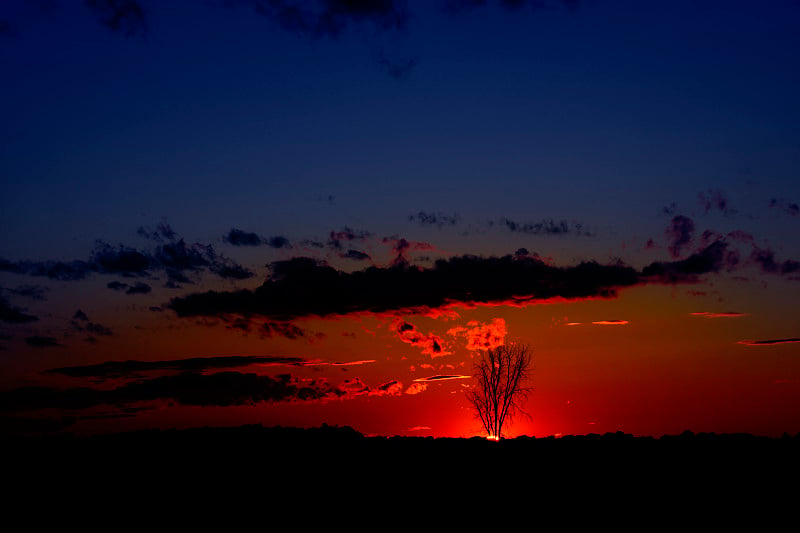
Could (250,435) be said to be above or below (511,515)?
above

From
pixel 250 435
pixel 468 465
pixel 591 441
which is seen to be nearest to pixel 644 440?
pixel 591 441

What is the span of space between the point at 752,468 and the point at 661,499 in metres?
5.96

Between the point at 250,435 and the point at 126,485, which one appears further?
the point at 250,435

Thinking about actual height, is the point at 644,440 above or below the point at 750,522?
above

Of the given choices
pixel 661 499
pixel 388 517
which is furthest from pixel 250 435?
pixel 661 499

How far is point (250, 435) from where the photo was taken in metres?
49.0

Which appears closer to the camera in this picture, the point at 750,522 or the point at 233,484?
the point at 750,522

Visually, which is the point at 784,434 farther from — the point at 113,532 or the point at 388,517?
the point at 113,532

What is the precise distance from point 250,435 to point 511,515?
25.2 meters

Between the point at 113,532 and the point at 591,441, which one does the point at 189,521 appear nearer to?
the point at 113,532

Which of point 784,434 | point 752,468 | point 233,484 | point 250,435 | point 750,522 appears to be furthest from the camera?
point 250,435

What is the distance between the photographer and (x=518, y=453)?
3766 cm

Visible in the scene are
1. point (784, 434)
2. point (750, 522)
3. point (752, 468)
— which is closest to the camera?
point (750, 522)

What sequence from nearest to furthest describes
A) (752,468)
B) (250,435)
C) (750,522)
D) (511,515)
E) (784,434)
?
(750,522)
(511,515)
(752,468)
(784,434)
(250,435)
